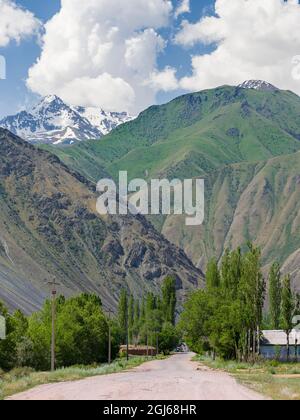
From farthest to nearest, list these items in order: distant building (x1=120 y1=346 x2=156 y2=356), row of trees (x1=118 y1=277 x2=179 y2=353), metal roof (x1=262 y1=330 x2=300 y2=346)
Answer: row of trees (x1=118 y1=277 x2=179 y2=353), distant building (x1=120 y1=346 x2=156 y2=356), metal roof (x1=262 y1=330 x2=300 y2=346)

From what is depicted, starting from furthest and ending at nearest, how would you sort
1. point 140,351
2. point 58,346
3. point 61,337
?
1. point 140,351
2. point 61,337
3. point 58,346

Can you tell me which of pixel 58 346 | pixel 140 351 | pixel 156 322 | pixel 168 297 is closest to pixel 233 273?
pixel 58 346

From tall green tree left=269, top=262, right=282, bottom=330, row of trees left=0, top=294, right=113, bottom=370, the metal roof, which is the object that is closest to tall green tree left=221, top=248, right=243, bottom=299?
row of trees left=0, top=294, right=113, bottom=370

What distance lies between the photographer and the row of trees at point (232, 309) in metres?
85.6

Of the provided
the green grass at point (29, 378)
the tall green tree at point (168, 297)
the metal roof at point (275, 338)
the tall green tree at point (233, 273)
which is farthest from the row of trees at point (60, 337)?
the tall green tree at point (168, 297)

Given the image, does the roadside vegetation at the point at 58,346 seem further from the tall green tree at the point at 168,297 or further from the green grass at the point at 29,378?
the tall green tree at the point at 168,297

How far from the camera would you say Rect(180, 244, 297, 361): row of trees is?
85562mm

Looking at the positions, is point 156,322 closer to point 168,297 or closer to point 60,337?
point 168,297

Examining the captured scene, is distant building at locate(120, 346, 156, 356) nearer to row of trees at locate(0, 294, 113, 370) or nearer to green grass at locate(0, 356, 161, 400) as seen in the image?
row of trees at locate(0, 294, 113, 370)

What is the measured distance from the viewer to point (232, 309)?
8794 cm

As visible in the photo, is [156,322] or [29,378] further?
[156,322]
